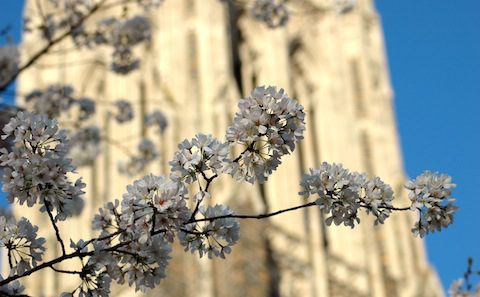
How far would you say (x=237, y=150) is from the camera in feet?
63.3

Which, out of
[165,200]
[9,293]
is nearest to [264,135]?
[165,200]

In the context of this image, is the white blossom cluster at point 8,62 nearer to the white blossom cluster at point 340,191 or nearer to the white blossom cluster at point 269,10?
the white blossom cluster at point 269,10

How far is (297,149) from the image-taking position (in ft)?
87.2

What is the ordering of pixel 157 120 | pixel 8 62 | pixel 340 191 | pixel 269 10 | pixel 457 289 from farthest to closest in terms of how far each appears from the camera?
1. pixel 157 120
2. pixel 269 10
3. pixel 8 62
4. pixel 457 289
5. pixel 340 191

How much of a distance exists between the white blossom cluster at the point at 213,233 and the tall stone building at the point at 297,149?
15.6 metres

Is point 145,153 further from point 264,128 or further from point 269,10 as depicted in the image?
point 264,128

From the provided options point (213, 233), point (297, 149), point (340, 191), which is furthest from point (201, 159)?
point (297, 149)

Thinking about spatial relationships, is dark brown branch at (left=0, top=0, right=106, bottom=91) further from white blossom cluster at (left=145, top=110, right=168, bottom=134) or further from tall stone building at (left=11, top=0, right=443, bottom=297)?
tall stone building at (left=11, top=0, right=443, bottom=297)

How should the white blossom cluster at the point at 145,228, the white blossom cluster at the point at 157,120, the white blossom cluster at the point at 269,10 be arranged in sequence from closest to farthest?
the white blossom cluster at the point at 145,228
the white blossom cluster at the point at 269,10
the white blossom cluster at the point at 157,120

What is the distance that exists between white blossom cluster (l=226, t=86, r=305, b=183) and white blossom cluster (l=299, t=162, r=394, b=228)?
0.17 metres

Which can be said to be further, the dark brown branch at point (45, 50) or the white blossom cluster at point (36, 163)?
the dark brown branch at point (45, 50)

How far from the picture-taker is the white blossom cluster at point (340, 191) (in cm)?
464

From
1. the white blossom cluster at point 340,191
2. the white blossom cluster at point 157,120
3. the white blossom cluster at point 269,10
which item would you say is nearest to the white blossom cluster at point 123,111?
the white blossom cluster at point 157,120

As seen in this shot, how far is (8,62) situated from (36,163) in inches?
210
